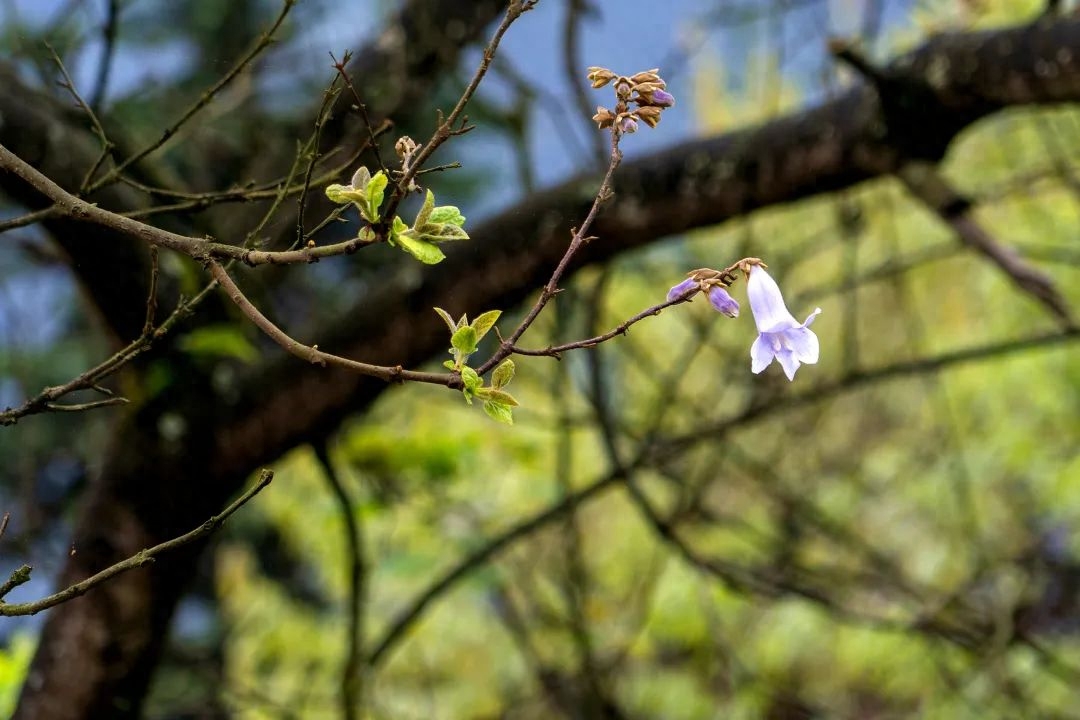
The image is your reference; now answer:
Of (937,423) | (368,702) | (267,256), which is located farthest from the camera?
(937,423)

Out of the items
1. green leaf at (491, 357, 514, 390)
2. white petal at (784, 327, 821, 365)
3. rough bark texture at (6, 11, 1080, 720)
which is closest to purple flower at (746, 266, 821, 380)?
white petal at (784, 327, 821, 365)

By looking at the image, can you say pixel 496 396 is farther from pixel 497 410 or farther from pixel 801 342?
A: pixel 801 342

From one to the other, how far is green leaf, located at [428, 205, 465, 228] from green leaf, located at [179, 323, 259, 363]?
2.55 feet

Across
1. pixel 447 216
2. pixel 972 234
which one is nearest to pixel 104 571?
pixel 447 216

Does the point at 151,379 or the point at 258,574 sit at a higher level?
the point at 258,574

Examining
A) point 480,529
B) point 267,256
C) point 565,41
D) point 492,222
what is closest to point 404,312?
point 492,222

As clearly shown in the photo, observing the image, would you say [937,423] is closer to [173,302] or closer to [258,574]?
[173,302]

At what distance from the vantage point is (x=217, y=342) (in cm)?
118

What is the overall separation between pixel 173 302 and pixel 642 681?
3.22 meters

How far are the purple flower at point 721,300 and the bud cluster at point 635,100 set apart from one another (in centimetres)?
9

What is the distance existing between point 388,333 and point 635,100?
2.85 ft

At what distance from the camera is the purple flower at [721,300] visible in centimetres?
50

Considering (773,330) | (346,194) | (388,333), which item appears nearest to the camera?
(346,194)

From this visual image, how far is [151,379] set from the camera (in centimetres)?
129
